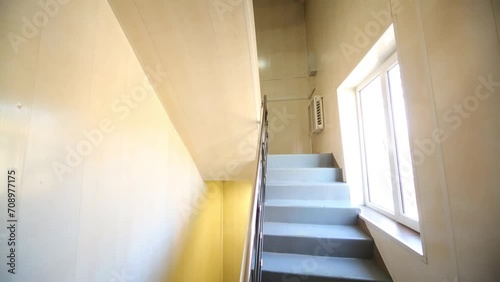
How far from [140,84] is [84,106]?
1.74 ft

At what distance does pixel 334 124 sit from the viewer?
277 cm

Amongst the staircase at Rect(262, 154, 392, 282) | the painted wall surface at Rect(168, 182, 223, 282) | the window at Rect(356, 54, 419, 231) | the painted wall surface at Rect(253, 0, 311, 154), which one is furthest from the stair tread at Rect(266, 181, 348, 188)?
the painted wall surface at Rect(253, 0, 311, 154)

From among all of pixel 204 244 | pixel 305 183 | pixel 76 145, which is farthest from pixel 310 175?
pixel 76 145

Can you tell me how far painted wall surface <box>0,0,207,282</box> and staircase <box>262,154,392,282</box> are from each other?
1.09 meters

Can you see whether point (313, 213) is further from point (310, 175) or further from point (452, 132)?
point (452, 132)

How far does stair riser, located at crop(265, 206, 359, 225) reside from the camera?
2031mm

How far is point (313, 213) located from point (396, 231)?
71 cm

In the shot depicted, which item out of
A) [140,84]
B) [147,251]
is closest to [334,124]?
[140,84]

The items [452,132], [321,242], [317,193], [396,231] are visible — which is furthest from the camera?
[317,193]

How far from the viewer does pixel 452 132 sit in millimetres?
977

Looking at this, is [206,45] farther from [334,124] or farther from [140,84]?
[334,124]

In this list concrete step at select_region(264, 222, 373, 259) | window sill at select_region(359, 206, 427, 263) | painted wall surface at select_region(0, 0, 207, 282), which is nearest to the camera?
painted wall surface at select_region(0, 0, 207, 282)

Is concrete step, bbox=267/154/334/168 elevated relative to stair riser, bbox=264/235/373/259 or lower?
elevated

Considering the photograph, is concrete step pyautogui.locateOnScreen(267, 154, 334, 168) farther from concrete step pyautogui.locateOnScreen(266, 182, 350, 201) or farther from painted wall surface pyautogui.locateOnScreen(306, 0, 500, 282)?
painted wall surface pyautogui.locateOnScreen(306, 0, 500, 282)
